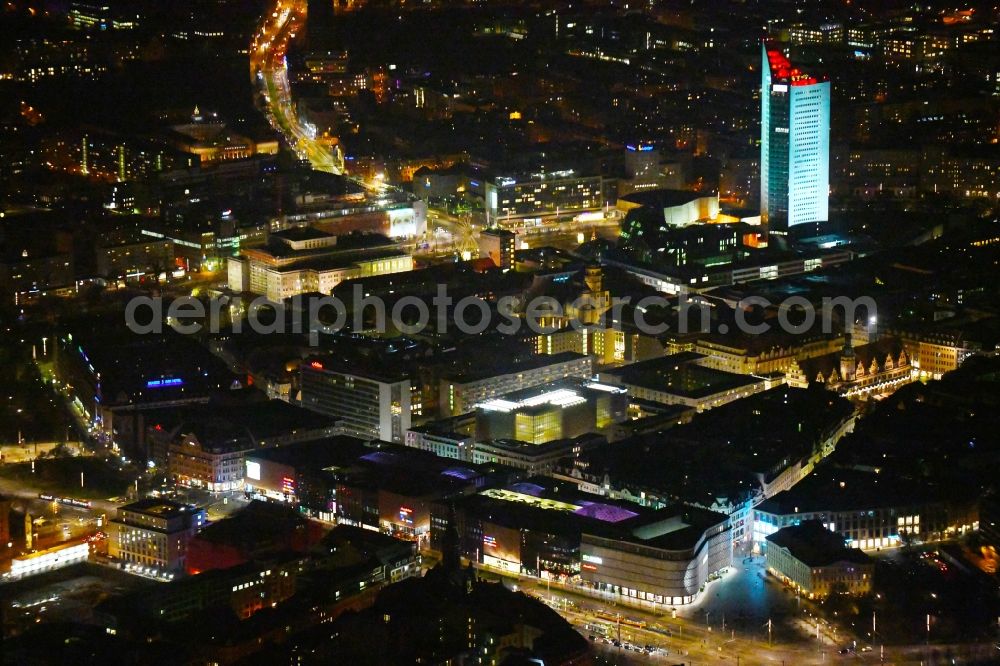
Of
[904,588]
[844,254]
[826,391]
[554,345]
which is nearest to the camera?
[904,588]

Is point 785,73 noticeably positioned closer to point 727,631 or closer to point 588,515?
point 588,515

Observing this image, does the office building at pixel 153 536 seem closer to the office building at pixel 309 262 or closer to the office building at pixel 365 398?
the office building at pixel 365 398

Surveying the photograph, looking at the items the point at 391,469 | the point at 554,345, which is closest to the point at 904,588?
the point at 391,469

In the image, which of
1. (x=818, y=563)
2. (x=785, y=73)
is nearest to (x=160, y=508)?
(x=818, y=563)

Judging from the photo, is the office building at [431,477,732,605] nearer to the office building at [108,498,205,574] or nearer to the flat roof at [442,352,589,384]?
the office building at [108,498,205,574]

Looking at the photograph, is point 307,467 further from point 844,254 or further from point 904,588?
point 844,254

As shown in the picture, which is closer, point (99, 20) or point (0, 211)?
point (0, 211)

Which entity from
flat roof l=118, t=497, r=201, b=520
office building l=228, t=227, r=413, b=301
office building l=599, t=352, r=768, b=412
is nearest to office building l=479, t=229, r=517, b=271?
office building l=228, t=227, r=413, b=301

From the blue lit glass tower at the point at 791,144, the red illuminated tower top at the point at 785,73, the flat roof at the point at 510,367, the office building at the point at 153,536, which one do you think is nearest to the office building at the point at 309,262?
the flat roof at the point at 510,367
